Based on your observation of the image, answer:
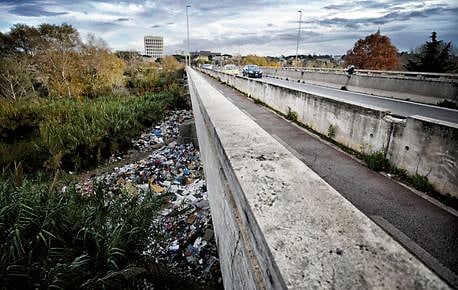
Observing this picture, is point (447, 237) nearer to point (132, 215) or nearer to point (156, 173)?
point (132, 215)

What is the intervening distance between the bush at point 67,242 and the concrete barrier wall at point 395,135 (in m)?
4.16

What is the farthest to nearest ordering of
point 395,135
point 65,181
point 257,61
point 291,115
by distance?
point 257,61 → point 291,115 → point 65,181 → point 395,135

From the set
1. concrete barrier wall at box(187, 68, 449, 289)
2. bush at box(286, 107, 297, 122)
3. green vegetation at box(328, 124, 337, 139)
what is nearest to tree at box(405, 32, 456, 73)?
bush at box(286, 107, 297, 122)

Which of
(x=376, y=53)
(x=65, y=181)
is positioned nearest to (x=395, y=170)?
(x=65, y=181)

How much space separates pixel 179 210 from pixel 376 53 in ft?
116

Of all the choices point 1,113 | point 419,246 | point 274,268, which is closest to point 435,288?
point 274,268

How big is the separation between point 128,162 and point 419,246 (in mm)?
11374

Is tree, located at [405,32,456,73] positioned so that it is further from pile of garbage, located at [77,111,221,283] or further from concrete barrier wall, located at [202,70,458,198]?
pile of garbage, located at [77,111,221,283]

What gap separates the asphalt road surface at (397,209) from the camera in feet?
8.48

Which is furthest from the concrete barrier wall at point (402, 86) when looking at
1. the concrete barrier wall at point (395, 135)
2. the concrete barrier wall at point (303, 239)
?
the concrete barrier wall at point (303, 239)

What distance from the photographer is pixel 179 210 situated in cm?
616

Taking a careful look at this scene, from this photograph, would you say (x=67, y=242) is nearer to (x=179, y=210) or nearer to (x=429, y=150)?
(x=179, y=210)

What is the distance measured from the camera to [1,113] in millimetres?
15812

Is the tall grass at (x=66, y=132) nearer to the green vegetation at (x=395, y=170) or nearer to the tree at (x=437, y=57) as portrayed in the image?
the green vegetation at (x=395, y=170)
